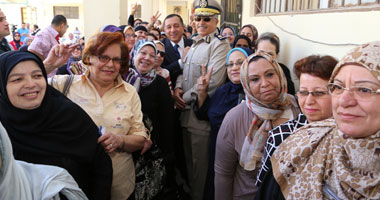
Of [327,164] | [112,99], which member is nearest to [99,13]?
[112,99]

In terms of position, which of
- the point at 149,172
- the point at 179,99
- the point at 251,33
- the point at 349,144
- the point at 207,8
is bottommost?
the point at 149,172

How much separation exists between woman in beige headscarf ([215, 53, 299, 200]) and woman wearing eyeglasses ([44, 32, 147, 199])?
689 millimetres

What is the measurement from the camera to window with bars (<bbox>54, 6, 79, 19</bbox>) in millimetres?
26266

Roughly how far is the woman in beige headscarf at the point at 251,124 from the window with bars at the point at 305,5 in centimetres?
88

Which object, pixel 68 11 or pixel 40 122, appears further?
pixel 68 11

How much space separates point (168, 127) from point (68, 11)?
27.4 m

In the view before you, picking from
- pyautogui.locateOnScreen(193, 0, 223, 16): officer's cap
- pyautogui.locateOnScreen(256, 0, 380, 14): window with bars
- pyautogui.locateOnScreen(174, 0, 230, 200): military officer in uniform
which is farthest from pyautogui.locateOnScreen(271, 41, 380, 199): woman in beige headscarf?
pyautogui.locateOnScreen(193, 0, 223, 16): officer's cap

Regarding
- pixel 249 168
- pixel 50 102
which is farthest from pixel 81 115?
pixel 249 168

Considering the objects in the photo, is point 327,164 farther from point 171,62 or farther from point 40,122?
point 171,62

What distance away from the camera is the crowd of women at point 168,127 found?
3.73 ft

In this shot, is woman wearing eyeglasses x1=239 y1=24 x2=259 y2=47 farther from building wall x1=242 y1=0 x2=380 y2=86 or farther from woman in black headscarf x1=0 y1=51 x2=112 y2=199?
woman in black headscarf x1=0 y1=51 x2=112 y2=199

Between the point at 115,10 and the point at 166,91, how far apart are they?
5.54 meters

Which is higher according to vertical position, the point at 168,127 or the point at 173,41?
the point at 173,41

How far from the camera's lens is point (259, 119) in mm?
1965
